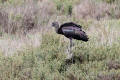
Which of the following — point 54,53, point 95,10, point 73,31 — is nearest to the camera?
point 73,31

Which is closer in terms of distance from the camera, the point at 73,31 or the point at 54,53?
the point at 73,31

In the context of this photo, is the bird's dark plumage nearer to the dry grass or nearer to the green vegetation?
the green vegetation

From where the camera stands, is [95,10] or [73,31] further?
[95,10]

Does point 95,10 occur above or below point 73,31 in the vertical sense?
above

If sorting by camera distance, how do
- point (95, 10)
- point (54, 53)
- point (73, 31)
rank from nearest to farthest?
A: point (73, 31) → point (54, 53) → point (95, 10)

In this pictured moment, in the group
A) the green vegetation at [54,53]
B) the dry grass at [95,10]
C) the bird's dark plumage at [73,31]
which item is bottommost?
the green vegetation at [54,53]

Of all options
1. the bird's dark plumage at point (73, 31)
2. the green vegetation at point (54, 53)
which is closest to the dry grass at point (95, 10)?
the green vegetation at point (54, 53)

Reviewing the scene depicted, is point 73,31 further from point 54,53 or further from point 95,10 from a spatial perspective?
point 95,10

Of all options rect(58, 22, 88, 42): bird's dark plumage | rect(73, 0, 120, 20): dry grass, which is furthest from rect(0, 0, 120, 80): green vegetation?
rect(73, 0, 120, 20): dry grass

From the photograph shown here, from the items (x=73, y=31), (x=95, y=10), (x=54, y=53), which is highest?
(x=95, y=10)

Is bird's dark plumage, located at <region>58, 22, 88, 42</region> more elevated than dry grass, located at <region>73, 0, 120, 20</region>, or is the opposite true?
dry grass, located at <region>73, 0, 120, 20</region>

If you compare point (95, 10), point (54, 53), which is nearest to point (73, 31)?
point (54, 53)

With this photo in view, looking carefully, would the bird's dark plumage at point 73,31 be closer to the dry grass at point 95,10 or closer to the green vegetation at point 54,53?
the green vegetation at point 54,53

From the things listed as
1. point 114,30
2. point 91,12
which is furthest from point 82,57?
point 91,12
